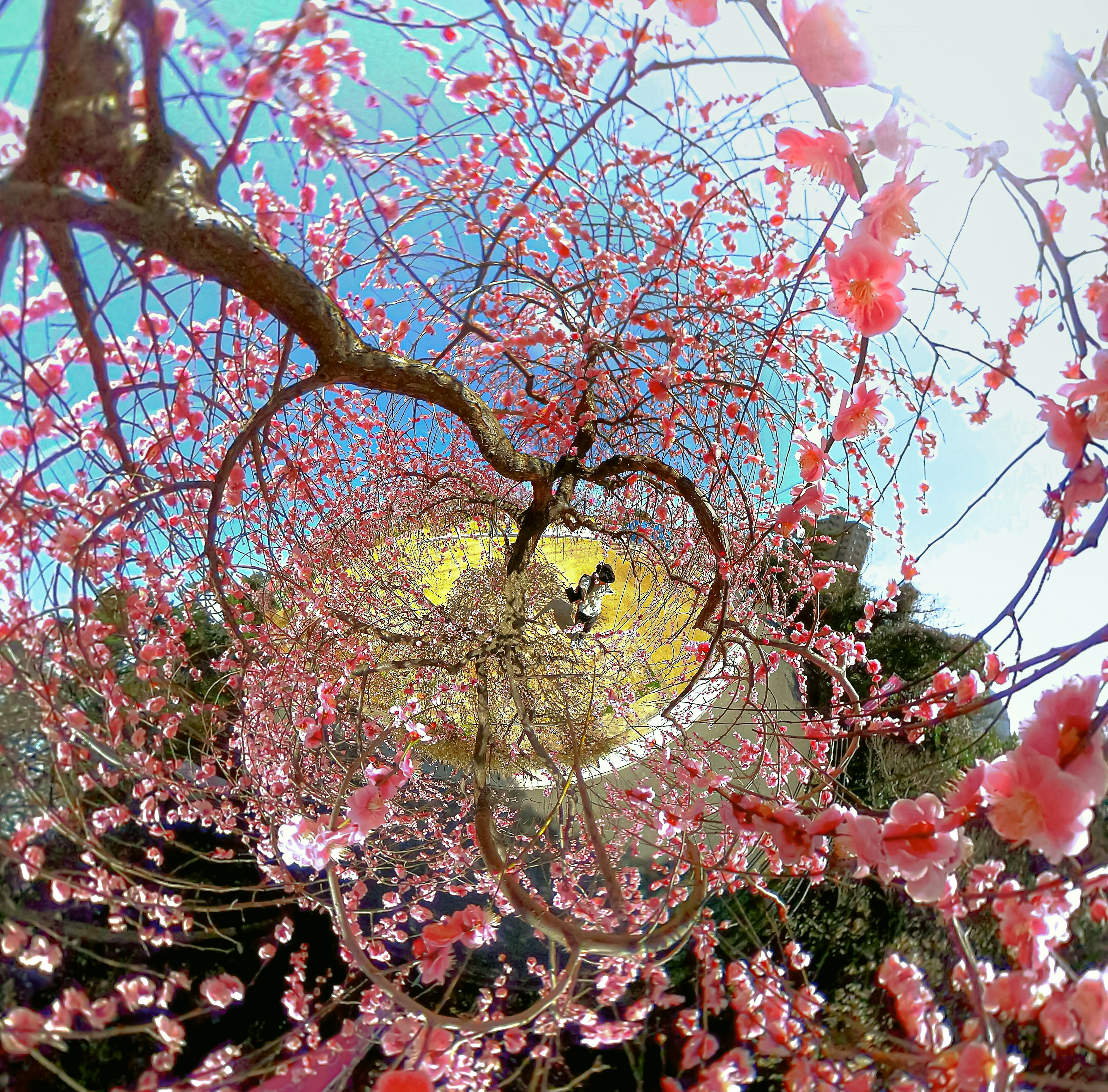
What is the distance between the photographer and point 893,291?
97 centimetres

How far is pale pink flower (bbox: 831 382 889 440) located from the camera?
4.06ft

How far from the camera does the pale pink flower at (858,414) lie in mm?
1238

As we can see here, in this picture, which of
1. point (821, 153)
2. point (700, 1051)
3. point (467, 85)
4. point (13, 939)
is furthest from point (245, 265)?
point (700, 1051)

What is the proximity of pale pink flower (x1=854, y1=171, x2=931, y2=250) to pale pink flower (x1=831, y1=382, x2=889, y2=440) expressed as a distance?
1.06 ft

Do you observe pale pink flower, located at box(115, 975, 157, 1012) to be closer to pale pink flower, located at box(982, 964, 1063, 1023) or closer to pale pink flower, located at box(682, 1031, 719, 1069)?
pale pink flower, located at box(682, 1031, 719, 1069)

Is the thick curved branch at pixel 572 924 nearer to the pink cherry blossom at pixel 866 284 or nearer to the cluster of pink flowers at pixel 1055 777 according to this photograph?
the cluster of pink flowers at pixel 1055 777

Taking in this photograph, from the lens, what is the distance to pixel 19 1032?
118 cm

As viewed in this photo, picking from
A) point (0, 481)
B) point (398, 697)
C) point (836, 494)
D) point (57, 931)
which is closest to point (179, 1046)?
point (57, 931)

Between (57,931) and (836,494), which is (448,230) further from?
(57,931)

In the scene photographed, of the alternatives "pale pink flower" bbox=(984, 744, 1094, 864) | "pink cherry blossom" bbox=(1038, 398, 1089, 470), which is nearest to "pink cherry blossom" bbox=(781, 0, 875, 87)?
"pink cherry blossom" bbox=(1038, 398, 1089, 470)

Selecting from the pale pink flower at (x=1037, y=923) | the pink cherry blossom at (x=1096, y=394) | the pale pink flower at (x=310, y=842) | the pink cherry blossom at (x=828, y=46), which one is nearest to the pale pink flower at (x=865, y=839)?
the pale pink flower at (x=1037, y=923)

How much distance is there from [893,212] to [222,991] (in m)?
2.39

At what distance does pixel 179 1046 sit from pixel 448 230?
2206 mm

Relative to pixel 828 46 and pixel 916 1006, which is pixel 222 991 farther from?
pixel 828 46
